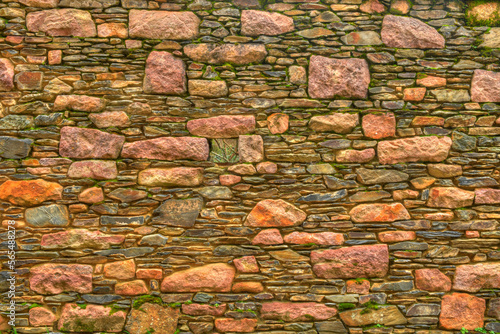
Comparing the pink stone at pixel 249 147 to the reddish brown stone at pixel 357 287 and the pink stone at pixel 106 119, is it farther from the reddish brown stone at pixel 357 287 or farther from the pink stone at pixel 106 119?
the reddish brown stone at pixel 357 287

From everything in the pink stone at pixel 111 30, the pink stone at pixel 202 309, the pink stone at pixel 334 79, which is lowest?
the pink stone at pixel 202 309

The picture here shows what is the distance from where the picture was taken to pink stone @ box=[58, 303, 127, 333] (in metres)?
2.49

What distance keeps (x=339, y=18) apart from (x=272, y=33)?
645 millimetres

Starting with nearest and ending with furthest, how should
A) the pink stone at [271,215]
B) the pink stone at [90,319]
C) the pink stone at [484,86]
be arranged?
the pink stone at [90,319] < the pink stone at [271,215] < the pink stone at [484,86]

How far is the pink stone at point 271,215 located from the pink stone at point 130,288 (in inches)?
41.2

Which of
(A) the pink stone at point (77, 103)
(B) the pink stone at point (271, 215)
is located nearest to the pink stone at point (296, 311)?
(B) the pink stone at point (271, 215)

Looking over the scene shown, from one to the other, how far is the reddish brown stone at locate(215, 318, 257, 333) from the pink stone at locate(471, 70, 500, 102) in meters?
2.86

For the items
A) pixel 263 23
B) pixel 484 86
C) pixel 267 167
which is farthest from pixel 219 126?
pixel 484 86

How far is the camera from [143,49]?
2.64 meters

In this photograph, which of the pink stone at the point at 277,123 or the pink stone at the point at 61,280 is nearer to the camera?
the pink stone at the point at 61,280

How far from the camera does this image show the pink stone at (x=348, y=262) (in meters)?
2.59

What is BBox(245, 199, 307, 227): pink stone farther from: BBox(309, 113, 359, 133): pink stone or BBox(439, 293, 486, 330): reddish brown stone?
BBox(439, 293, 486, 330): reddish brown stone

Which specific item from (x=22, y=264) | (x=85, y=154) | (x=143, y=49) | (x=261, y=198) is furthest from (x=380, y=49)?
(x=22, y=264)

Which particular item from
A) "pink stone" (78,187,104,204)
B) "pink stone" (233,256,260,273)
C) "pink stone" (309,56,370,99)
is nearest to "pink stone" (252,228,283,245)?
"pink stone" (233,256,260,273)
